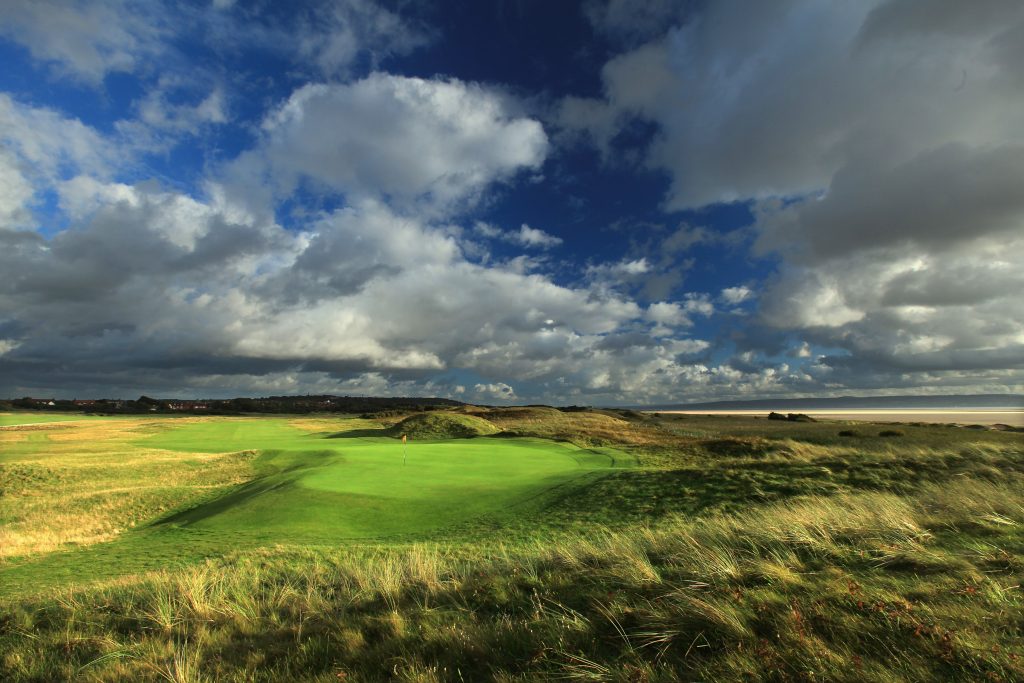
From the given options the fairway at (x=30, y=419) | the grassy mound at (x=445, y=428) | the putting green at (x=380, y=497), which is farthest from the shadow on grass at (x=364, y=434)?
the fairway at (x=30, y=419)

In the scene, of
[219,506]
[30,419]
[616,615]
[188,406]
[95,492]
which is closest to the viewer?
[616,615]

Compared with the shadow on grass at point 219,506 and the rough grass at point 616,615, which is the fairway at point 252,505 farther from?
the rough grass at point 616,615

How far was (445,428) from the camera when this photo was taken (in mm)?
56031

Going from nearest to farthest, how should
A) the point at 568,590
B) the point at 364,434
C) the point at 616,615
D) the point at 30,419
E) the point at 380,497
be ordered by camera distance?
the point at 616,615 < the point at 568,590 < the point at 380,497 < the point at 364,434 < the point at 30,419

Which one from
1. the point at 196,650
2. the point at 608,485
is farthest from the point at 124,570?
the point at 608,485

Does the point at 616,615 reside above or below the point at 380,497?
above

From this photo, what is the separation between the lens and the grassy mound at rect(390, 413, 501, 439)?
178 ft

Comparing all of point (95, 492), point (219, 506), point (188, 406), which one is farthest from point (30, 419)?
point (219, 506)

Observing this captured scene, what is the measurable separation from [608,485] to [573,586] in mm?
12569

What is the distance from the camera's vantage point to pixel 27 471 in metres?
29.8

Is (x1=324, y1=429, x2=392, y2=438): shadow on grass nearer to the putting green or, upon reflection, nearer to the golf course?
the putting green

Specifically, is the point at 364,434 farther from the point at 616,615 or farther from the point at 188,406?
the point at 188,406

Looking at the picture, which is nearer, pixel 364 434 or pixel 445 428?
pixel 445 428

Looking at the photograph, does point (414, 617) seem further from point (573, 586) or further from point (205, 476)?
point (205, 476)
